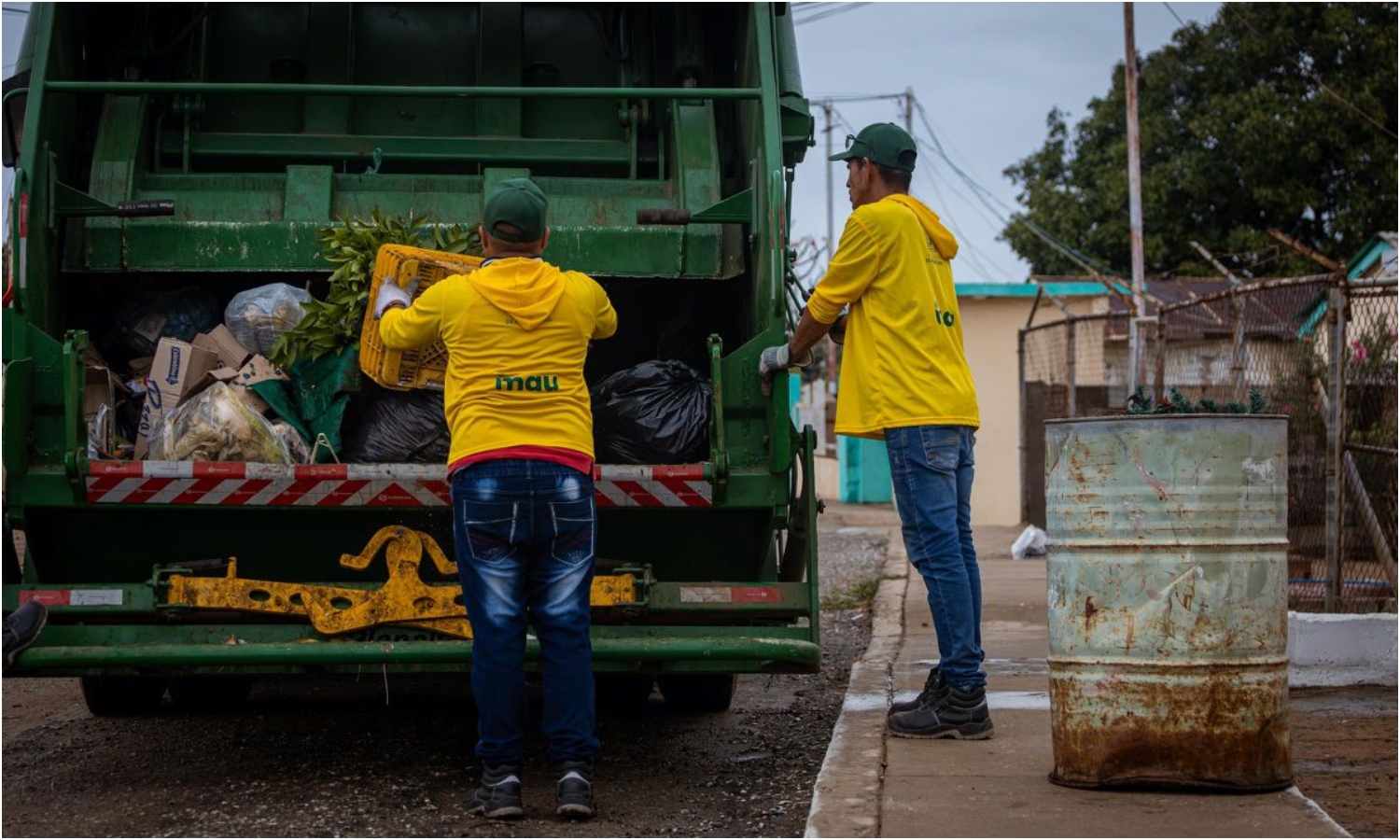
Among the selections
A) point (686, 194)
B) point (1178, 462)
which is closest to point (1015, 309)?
point (686, 194)

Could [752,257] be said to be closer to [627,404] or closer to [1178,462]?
[627,404]

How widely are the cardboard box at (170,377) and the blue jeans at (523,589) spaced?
1387 millimetres

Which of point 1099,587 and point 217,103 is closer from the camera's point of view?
point 1099,587

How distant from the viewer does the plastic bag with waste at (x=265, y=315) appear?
513cm

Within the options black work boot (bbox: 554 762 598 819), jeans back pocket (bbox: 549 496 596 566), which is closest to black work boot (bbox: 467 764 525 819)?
black work boot (bbox: 554 762 598 819)

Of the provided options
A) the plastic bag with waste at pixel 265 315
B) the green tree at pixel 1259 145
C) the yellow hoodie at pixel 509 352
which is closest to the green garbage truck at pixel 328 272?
the plastic bag with waste at pixel 265 315

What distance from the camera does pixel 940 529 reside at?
4.57 m

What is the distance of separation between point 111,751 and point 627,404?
82.1 inches

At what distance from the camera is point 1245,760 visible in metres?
3.81

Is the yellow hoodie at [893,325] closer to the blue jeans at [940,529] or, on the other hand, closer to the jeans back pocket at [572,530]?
the blue jeans at [940,529]

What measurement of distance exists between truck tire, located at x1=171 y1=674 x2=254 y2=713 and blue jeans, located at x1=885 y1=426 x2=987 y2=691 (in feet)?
9.14

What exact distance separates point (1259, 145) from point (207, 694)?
23.0 meters

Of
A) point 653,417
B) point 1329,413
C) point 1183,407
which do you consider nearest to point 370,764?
point 653,417

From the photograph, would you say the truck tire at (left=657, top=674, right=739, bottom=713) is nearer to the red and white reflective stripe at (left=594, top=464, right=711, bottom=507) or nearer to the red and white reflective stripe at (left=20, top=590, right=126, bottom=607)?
the red and white reflective stripe at (left=594, top=464, right=711, bottom=507)
